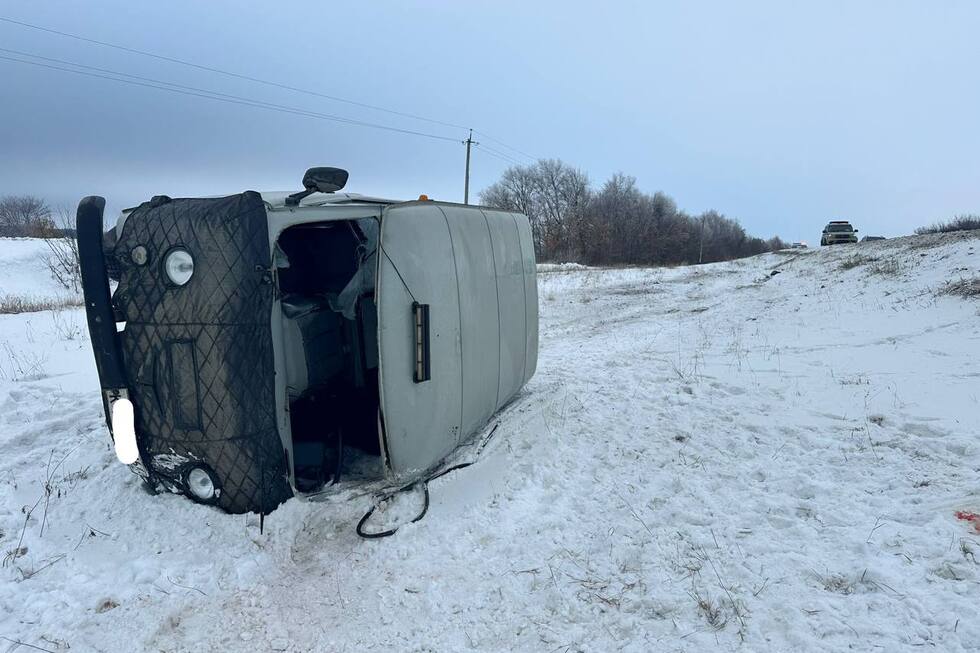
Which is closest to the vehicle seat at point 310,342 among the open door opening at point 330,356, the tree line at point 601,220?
the open door opening at point 330,356

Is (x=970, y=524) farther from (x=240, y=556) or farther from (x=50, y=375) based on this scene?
(x=50, y=375)

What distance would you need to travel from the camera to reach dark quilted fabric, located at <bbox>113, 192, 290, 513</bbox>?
2785 mm

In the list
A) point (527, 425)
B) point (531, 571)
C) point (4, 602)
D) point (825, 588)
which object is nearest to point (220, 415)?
point (4, 602)

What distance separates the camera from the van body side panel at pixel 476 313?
3.88 meters

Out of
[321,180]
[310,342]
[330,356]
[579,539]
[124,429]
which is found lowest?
[579,539]

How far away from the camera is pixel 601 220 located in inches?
2260

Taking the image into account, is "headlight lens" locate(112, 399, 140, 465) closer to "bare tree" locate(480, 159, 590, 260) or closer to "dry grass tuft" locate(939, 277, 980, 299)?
"dry grass tuft" locate(939, 277, 980, 299)

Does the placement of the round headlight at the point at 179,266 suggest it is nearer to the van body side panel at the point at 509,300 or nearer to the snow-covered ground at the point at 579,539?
the snow-covered ground at the point at 579,539

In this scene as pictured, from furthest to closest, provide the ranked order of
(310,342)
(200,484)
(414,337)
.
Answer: (310,342), (414,337), (200,484)

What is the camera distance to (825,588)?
2.42m

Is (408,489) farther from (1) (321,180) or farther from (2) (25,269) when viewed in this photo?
(2) (25,269)

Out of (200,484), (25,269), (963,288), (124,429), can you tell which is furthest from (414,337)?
(25,269)

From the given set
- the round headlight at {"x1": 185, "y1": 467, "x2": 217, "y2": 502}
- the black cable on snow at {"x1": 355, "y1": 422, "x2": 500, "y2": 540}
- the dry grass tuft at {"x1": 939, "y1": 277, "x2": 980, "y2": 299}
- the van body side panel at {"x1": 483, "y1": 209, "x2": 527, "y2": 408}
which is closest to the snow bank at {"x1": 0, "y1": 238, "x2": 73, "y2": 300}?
the van body side panel at {"x1": 483, "y1": 209, "x2": 527, "y2": 408}

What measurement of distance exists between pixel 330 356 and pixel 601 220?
56.3m
